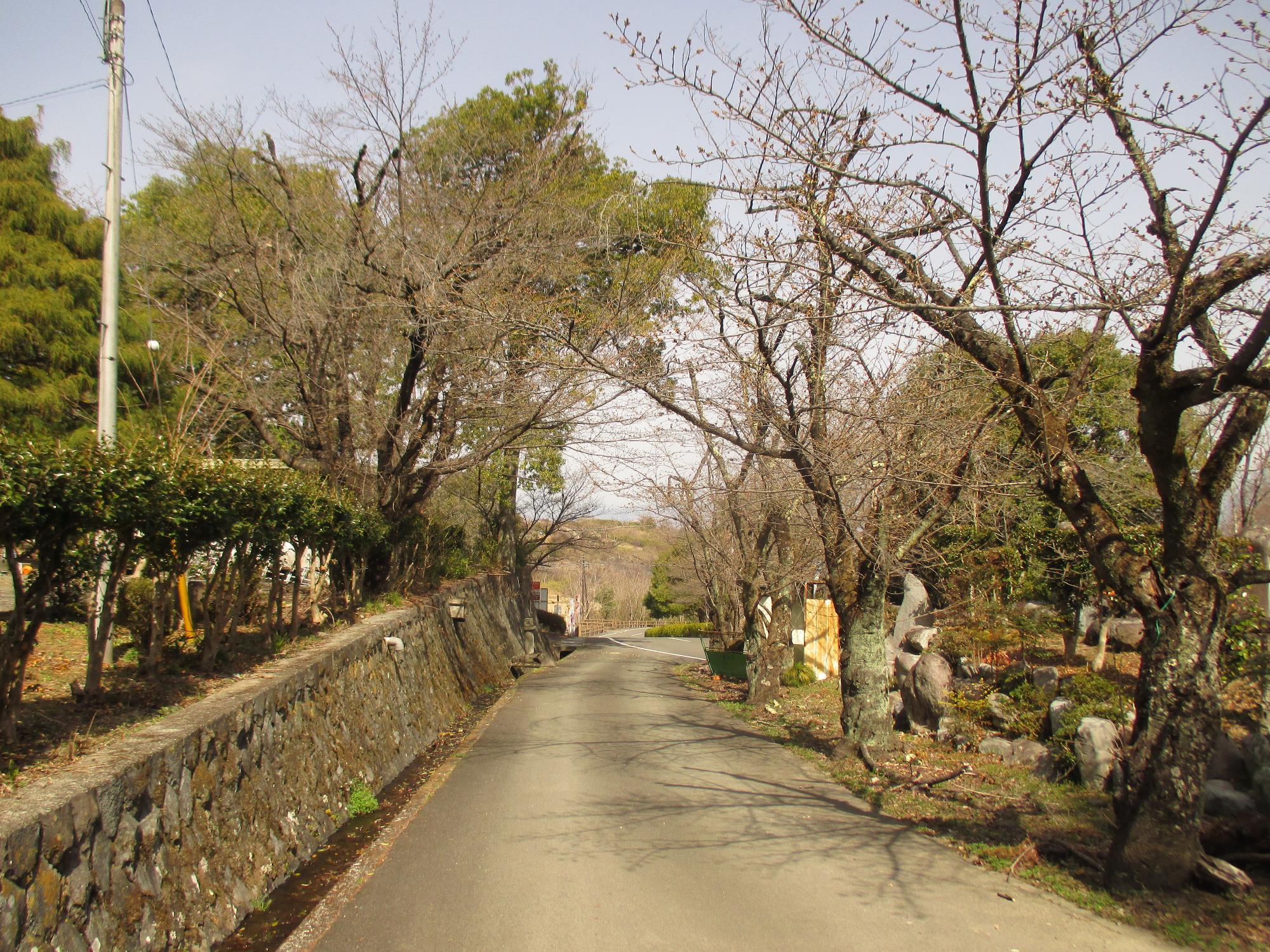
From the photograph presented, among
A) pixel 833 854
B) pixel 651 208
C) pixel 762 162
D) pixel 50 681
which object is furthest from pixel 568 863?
pixel 651 208

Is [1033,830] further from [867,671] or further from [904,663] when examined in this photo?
[904,663]

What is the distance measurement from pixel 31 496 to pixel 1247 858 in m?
7.74

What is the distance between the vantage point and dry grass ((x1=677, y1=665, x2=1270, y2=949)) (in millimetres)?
5156

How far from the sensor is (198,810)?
17.9 feet

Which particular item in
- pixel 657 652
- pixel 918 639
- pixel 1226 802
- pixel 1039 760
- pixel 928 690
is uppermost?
pixel 918 639

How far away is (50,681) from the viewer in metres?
7.54

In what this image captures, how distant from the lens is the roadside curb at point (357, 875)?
5.27 meters

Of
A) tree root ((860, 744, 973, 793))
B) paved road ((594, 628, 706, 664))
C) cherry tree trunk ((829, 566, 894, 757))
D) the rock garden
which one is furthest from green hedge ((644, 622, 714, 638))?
tree root ((860, 744, 973, 793))

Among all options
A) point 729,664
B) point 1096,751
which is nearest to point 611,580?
point 729,664

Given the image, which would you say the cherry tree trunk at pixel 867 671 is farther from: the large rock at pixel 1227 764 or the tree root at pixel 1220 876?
the tree root at pixel 1220 876

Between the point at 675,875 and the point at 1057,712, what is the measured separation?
197 inches

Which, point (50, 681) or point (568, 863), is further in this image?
point (50, 681)

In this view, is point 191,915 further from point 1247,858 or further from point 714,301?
point 714,301

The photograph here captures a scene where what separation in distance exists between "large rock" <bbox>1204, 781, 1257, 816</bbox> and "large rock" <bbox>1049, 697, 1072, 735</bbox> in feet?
7.53
